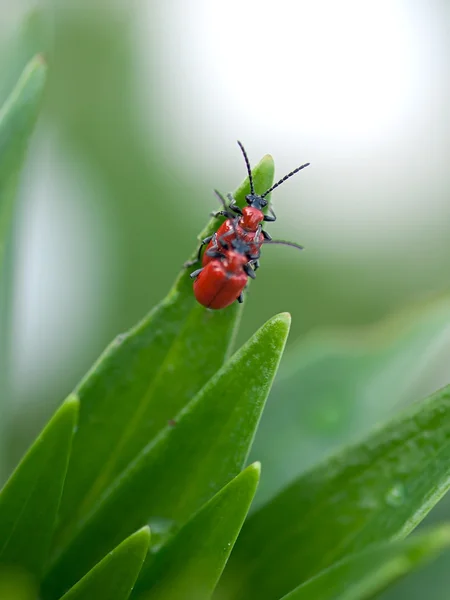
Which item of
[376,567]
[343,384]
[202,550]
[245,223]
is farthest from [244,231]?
[376,567]

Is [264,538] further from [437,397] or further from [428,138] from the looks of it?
[428,138]

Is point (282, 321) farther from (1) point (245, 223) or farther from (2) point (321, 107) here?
(2) point (321, 107)

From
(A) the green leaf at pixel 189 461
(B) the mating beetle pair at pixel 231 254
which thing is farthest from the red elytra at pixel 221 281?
(A) the green leaf at pixel 189 461

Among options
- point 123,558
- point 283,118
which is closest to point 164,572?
point 123,558

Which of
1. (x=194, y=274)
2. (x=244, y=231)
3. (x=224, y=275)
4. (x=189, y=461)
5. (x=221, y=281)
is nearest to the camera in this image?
(x=189, y=461)

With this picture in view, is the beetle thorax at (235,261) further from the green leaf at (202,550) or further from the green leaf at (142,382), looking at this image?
the green leaf at (202,550)

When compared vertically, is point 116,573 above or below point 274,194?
below

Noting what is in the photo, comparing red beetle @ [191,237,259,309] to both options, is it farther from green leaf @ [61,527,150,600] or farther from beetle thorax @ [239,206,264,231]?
green leaf @ [61,527,150,600]
